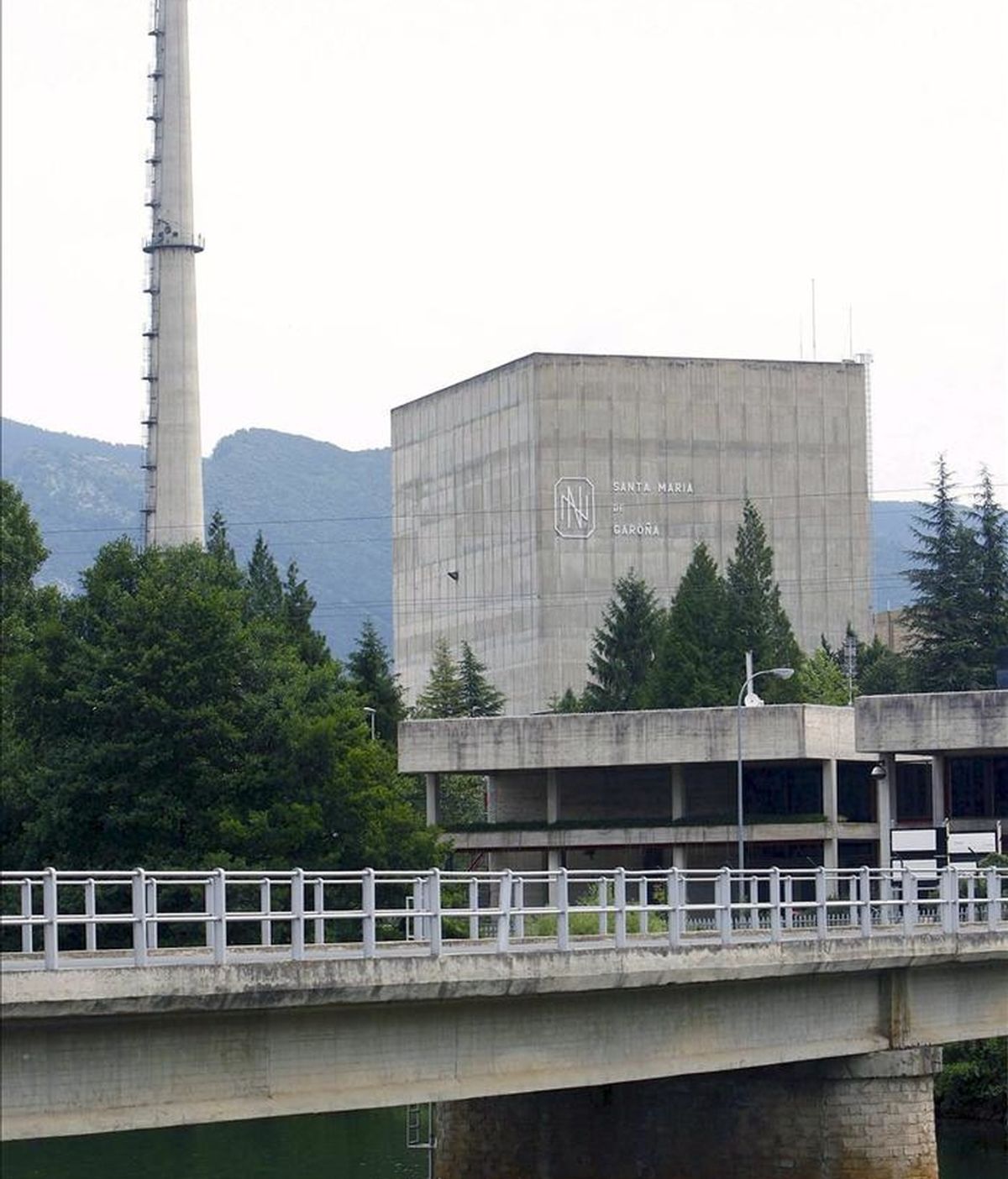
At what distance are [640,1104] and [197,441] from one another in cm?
8721

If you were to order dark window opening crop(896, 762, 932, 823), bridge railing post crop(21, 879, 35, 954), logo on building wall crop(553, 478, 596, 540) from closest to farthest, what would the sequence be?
1. bridge railing post crop(21, 879, 35, 954)
2. dark window opening crop(896, 762, 932, 823)
3. logo on building wall crop(553, 478, 596, 540)

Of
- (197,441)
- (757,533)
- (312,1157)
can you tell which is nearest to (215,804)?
(312,1157)

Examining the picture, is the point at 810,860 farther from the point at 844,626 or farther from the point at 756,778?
the point at 844,626

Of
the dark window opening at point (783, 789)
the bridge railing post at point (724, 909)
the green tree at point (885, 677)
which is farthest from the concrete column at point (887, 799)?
the bridge railing post at point (724, 909)

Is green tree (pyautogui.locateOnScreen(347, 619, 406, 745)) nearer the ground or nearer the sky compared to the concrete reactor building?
nearer the ground

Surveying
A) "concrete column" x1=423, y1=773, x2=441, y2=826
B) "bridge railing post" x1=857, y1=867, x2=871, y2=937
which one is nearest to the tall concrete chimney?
"concrete column" x1=423, y1=773, x2=441, y2=826

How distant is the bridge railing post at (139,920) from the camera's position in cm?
2928

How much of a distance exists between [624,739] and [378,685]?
1711 cm

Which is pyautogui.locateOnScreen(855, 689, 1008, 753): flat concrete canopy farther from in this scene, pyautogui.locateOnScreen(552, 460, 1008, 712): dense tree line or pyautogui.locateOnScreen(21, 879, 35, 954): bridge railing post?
pyautogui.locateOnScreen(21, 879, 35, 954): bridge railing post

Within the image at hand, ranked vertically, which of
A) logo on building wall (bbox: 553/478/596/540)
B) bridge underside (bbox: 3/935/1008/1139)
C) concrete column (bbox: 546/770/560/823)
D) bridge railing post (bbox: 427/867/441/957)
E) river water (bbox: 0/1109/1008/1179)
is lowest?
river water (bbox: 0/1109/1008/1179)

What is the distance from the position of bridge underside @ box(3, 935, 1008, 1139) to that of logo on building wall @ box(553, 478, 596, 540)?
137 metres

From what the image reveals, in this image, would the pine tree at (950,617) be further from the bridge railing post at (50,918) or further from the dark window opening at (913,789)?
the bridge railing post at (50,918)

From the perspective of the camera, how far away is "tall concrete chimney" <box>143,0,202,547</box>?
415ft

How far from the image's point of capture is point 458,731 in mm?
111438
